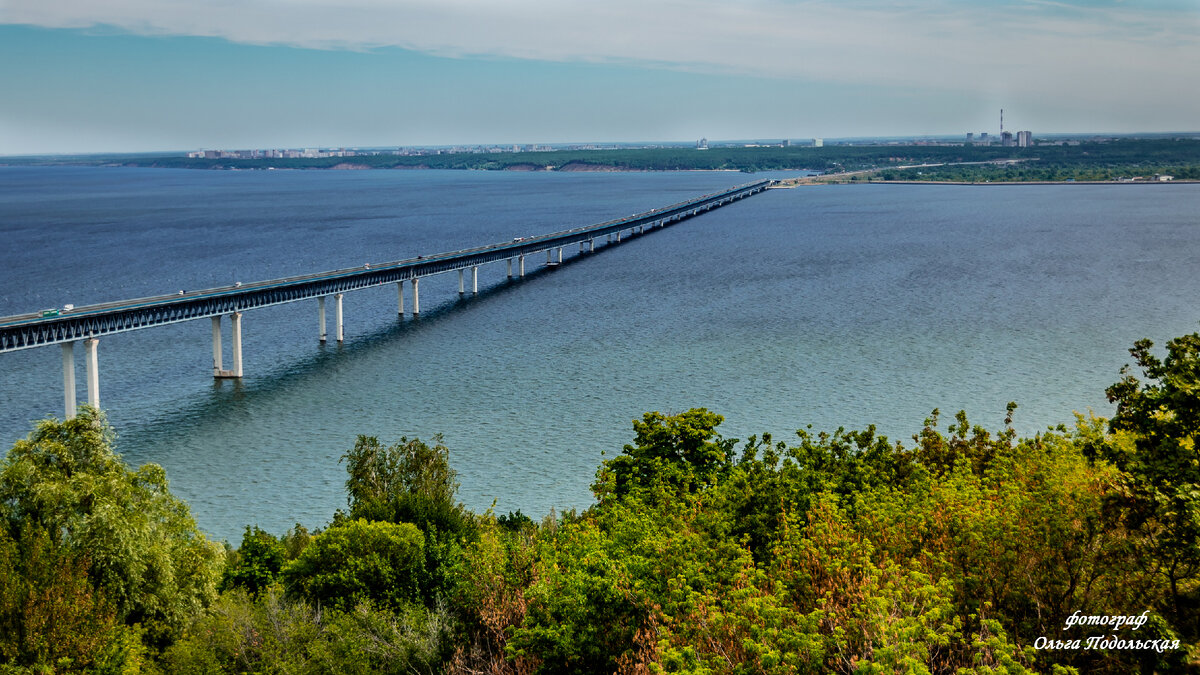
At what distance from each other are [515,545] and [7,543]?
14.1m

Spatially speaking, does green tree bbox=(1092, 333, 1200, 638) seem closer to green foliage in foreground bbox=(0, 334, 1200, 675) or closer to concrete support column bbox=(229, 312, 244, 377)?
green foliage in foreground bbox=(0, 334, 1200, 675)

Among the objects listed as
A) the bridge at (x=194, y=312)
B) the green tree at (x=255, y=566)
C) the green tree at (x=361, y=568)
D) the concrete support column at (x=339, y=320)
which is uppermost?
the bridge at (x=194, y=312)

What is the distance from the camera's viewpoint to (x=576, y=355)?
81.7 meters

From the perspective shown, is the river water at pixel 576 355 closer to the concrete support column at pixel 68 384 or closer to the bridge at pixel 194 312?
the concrete support column at pixel 68 384

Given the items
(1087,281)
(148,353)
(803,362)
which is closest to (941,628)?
(803,362)

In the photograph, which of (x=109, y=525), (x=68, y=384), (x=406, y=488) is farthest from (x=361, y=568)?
(x=68, y=384)

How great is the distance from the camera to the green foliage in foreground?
20.1 metres

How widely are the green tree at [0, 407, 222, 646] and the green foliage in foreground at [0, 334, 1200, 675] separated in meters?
0.11

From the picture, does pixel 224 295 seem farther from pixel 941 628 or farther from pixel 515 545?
pixel 941 628

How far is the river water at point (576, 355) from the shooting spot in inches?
2272

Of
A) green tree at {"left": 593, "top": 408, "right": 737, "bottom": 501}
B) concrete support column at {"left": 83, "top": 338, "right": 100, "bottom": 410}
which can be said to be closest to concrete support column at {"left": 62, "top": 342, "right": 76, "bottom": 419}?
concrete support column at {"left": 83, "top": 338, "right": 100, "bottom": 410}

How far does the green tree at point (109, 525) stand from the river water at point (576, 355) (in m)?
11.6

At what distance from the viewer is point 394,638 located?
90.2 ft

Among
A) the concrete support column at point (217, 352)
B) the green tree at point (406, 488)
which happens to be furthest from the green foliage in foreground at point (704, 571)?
the concrete support column at point (217, 352)
